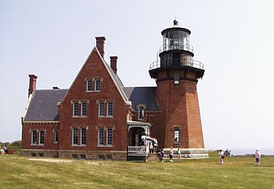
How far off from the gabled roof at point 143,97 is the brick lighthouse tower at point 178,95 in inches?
32.5

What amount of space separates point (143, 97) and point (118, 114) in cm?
662

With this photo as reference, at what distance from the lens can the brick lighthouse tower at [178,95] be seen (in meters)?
36.7

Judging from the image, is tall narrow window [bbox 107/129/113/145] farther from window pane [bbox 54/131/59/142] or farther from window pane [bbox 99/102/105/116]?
window pane [bbox 54/131/59/142]

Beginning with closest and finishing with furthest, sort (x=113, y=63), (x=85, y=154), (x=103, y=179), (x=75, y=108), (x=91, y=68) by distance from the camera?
(x=103, y=179) → (x=85, y=154) → (x=91, y=68) → (x=75, y=108) → (x=113, y=63)

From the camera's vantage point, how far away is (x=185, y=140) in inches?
1431

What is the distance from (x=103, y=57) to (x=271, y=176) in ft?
75.4

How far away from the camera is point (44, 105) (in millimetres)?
40625

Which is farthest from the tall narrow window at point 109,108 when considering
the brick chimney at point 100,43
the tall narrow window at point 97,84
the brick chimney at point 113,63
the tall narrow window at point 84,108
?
the brick chimney at point 113,63

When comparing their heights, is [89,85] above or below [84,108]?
above

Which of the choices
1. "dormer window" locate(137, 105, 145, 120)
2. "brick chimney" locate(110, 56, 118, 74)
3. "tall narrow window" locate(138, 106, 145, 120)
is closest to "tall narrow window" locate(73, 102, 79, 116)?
"dormer window" locate(137, 105, 145, 120)

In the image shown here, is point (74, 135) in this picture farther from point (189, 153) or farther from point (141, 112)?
point (189, 153)

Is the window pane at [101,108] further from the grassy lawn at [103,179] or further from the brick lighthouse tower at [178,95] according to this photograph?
the grassy lawn at [103,179]

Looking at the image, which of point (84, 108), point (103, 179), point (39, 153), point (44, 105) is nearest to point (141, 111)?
point (84, 108)

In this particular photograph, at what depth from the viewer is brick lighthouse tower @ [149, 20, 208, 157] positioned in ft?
120
